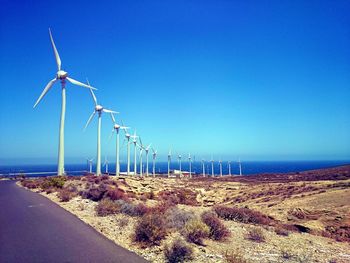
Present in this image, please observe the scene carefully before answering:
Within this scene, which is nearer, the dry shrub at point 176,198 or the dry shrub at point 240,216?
the dry shrub at point 240,216

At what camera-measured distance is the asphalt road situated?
862 cm

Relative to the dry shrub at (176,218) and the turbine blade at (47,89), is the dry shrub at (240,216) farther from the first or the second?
the turbine blade at (47,89)

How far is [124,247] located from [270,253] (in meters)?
5.55

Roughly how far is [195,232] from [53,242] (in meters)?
5.25

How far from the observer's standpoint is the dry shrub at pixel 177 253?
9062mm

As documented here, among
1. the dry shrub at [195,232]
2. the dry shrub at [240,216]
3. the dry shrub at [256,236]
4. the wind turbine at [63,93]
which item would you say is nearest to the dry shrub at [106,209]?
the dry shrub at [195,232]

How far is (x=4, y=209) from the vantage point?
16719 mm

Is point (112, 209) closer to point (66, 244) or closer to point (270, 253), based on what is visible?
point (66, 244)

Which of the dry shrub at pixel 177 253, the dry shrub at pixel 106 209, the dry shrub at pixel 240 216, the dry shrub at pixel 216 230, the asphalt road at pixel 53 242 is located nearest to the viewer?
the asphalt road at pixel 53 242

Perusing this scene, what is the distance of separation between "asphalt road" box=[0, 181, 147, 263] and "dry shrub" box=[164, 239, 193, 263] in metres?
0.86

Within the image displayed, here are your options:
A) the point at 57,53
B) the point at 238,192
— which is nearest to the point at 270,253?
the point at 238,192

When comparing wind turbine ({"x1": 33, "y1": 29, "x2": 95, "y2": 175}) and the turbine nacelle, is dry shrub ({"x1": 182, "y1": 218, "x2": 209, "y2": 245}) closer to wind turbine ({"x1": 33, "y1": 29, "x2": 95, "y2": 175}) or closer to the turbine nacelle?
wind turbine ({"x1": 33, "y1": 29, "x2": 95, "y2": 175})

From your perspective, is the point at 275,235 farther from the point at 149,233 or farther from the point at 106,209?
the point at 106,209

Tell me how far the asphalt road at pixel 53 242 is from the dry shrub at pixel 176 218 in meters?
3.29
